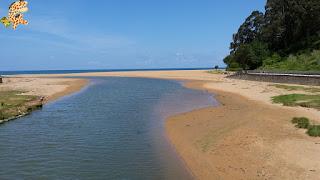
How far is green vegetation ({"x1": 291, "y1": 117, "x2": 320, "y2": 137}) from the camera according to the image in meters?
19.9

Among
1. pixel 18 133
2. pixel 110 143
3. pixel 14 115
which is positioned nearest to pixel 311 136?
pixel 110 143

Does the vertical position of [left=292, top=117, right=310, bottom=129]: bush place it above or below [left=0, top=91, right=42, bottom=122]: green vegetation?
below

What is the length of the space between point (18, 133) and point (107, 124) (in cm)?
568

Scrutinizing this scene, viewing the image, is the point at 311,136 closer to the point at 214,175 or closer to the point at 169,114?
the point at 214,175

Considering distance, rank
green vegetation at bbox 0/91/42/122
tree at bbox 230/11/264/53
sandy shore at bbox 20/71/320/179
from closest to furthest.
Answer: sandy shore at bbox 20/71/320/179, green vegetation at bbox 0/91/42/122, tree at bbox 230/11/264/53

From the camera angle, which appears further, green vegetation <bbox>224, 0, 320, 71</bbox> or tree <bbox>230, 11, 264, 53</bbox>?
tree <bbox>230, 11, 264, 53</bbox>

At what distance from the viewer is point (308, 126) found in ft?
71.8

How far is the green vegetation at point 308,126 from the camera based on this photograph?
19.9 m

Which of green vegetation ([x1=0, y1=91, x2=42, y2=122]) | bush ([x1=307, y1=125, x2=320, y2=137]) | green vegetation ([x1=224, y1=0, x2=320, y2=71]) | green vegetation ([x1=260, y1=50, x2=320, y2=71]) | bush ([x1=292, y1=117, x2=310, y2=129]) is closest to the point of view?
bush ([x1=307, y1=125, x2=320, y2=137])

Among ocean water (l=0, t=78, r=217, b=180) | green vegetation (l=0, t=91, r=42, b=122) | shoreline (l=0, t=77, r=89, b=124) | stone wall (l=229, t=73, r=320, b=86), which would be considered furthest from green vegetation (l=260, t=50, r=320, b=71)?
green vegetation (l=0, t=91, r=42, b=122)

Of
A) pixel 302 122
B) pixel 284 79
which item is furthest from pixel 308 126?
pixel 284 79

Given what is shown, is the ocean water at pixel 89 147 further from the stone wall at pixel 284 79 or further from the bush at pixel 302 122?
the stone wall at pixel 284 79

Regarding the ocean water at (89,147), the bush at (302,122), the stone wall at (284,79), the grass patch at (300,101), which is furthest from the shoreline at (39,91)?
the stone wall at (284,79)

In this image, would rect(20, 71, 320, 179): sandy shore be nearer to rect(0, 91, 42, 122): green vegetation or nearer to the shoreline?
rect(0, 91, 42, 122): green vegetation
